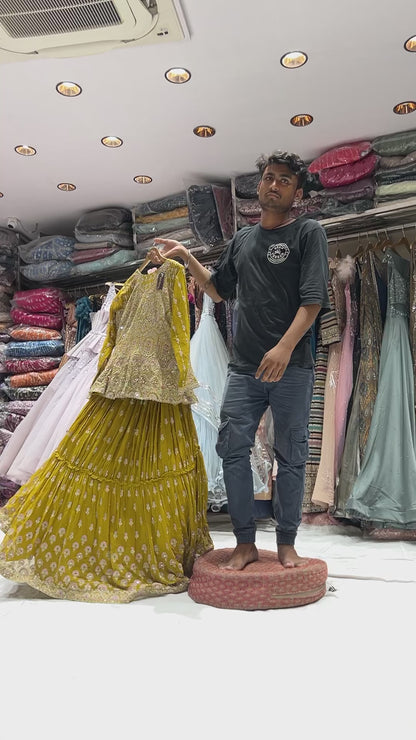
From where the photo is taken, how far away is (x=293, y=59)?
2.51 metres

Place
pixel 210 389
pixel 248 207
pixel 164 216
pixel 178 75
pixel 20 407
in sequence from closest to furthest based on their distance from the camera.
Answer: pixel 178 75
pixel 210 389
pixel 248 207
pixel 164 216
pixel 20 407

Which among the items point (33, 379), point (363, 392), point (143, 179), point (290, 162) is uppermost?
point (143, 179)

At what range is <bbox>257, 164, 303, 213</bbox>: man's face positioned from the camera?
1.79 metres

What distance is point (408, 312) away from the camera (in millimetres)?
2826

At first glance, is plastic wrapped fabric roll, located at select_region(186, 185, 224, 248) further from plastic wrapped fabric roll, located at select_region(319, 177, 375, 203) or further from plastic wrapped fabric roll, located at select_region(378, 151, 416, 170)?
plastic wrapped fabric roll, located at select_region(378, 151, 416, 170)

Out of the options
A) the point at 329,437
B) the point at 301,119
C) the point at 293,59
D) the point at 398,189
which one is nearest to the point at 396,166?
the point at 398,189

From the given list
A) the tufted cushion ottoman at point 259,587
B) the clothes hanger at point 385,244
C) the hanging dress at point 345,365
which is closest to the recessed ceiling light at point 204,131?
the hanging dress at point 345,365

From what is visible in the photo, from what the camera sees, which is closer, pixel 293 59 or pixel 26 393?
pixel 293 59

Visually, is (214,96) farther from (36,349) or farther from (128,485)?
(36,349)

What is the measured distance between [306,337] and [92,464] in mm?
808

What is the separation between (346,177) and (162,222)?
1320 millimetres

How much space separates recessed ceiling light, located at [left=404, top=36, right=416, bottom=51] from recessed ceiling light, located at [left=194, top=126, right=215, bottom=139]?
105 centimetres

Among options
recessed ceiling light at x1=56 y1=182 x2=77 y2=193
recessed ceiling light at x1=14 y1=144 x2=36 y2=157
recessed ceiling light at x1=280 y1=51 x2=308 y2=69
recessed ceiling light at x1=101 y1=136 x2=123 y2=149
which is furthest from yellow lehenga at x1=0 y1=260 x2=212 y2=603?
recessed ceiling light at x1=56 y1=182 x2=77 y2=193

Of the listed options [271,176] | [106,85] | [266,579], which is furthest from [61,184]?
[266,579]
